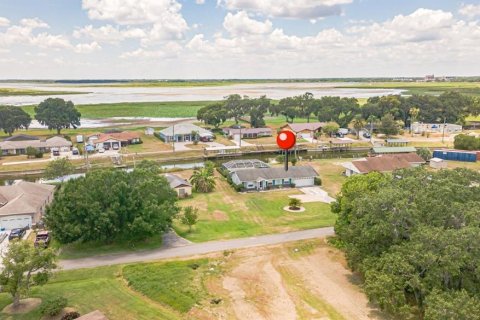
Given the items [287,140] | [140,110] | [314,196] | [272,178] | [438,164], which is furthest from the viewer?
[140,110]

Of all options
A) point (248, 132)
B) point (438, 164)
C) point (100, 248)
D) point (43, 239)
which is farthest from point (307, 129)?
point (43, 239)

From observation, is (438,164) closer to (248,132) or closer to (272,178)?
(272,178)

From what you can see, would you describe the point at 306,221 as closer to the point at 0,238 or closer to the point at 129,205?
the point at 129,205

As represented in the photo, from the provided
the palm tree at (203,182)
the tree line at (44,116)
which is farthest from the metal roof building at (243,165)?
the tree line at (44,116)

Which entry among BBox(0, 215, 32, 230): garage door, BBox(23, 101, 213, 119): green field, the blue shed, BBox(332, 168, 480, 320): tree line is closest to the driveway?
BBox(332, 168, 480, 320): tree line

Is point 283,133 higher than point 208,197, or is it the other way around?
point 283,133

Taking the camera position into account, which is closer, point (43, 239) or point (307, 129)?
point (43, 239)

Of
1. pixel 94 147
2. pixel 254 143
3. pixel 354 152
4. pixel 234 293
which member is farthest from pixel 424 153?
pixel 94 147
